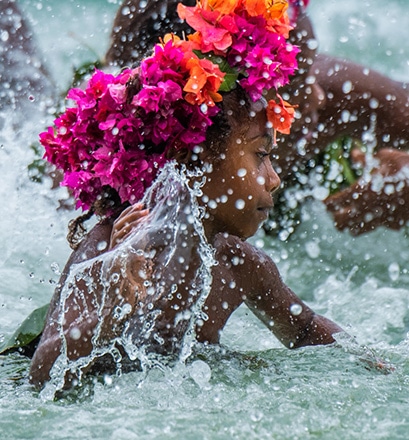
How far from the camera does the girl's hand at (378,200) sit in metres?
4.82

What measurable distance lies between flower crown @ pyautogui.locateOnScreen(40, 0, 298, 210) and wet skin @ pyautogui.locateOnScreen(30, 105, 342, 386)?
0.44ft

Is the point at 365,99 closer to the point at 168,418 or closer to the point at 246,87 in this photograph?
the point at 246,87

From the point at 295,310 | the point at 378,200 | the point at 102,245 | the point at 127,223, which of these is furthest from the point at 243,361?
the point at 378,200

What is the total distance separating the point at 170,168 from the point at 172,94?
0.22m

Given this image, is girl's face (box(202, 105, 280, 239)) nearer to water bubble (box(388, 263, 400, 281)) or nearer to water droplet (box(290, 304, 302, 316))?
water droplet (box(290, 304, 302, 316))

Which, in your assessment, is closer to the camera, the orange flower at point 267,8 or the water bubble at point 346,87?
the orange flower at point 267,8

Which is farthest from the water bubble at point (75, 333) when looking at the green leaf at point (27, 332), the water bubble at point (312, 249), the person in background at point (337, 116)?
the water bubble at point (312, 249)

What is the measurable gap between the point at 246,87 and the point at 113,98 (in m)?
0.40

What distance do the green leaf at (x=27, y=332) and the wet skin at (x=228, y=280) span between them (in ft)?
0.86

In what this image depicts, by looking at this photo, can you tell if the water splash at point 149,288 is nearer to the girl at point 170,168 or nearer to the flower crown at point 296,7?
the girl at point 170,168

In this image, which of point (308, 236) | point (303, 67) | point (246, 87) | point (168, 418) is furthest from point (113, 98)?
point (308, 236)

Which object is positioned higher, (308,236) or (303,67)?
(303,67)

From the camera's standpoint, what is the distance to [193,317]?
3295mm

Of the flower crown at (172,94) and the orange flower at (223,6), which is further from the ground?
the orange flower at (223,6)
